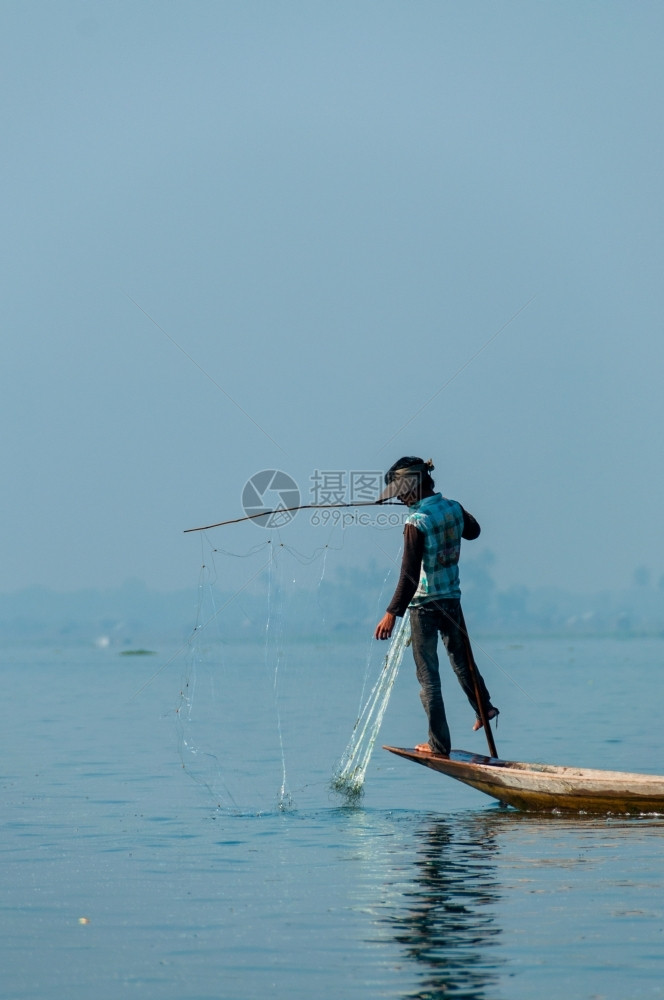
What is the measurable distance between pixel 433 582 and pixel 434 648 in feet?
1.79

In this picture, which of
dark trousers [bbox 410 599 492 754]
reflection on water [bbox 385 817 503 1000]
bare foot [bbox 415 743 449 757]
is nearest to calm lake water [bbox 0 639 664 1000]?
reflection on water [bbox 385 817 503 1000]

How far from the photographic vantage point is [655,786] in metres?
9.20

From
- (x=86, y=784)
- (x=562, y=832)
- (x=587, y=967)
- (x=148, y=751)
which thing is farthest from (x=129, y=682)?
(x=587, y=967)

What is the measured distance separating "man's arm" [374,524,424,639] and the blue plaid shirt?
96mm

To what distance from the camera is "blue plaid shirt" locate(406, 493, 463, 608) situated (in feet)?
33.1

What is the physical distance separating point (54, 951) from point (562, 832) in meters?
4.05

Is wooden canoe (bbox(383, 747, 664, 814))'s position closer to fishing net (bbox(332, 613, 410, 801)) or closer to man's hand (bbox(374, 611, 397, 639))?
fishing net (bbox(332, 613, 410, 801))

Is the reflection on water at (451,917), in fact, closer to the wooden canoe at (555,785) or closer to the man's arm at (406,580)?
the wooden canoe at (555,785)

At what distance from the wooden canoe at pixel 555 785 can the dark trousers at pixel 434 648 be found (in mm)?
254

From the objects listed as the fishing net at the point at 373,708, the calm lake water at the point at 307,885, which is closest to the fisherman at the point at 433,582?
the fishing net at the point at 373,708

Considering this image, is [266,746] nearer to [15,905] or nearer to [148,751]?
[148,751]

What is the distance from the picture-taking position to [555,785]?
31.9ft

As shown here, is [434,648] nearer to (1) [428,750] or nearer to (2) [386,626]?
(2) [386,626]

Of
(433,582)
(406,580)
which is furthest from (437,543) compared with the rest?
(406,580)
